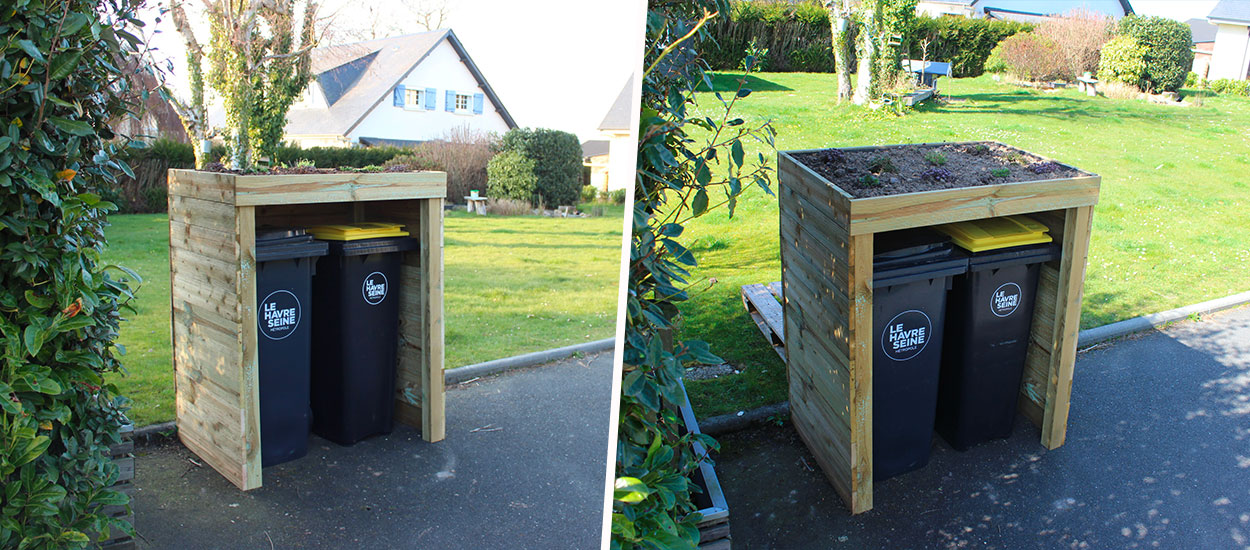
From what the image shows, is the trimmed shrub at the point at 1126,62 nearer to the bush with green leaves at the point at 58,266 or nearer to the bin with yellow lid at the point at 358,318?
the bin with yellow lid at the point at 358,318

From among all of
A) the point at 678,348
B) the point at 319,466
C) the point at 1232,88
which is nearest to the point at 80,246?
the point at 319,466

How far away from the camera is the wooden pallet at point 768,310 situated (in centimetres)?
277

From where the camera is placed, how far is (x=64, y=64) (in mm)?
1345

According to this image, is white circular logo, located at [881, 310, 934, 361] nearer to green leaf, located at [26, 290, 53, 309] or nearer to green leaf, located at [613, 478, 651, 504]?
green leaf, located at [613, 478, 651, 504]

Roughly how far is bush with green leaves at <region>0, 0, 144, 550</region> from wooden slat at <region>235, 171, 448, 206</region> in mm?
367

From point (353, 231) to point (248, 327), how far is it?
468mm

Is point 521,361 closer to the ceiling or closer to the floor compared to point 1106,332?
closer to the floor

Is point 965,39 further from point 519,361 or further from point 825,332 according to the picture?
point 519,361

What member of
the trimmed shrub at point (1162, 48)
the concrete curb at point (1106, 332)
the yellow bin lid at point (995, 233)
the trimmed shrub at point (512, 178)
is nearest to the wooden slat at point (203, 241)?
the trimmed shrub at point (512, 178)

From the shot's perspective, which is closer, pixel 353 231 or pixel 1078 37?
pixel 353 231

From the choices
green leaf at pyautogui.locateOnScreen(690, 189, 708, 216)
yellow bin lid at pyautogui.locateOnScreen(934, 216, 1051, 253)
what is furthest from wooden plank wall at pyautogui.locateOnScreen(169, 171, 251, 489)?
yellow bin lid at pyautogui.locateOnScreen(934, 216, 1051, 253)

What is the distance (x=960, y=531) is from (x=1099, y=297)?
127 cm

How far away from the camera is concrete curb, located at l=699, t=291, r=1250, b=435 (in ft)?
8.41

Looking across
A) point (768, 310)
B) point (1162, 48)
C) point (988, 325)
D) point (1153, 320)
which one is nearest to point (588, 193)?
point (768, 310)
